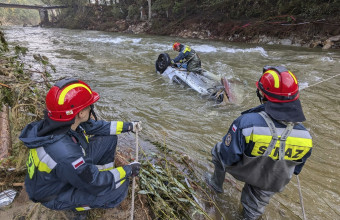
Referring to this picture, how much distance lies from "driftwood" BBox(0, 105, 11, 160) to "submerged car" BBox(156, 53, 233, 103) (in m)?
4.48

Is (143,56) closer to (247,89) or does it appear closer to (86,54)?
(86,54)

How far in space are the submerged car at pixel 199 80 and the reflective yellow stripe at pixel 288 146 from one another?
3686mm

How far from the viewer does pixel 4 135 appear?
9.25ft

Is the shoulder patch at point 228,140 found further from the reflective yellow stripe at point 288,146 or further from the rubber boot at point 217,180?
the rubber boot at point 217,180

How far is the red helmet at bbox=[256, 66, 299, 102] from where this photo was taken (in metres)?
1.74

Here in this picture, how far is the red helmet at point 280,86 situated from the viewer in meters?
1.74

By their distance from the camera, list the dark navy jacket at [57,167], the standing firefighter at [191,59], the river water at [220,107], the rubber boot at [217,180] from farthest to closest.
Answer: the standing firefighter at [191,59] < the river water at [220,107] < the rubber boot at [217,180] < the dark navy jacket at [57,167]

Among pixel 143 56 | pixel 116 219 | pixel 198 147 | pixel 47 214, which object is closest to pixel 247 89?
pixel 198 147

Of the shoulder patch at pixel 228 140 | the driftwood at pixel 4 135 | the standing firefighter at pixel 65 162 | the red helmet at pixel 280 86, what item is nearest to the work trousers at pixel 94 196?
the standing firefighter at pixel 65 162

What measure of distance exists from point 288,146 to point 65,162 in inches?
70.9

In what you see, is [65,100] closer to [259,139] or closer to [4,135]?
[259,139]

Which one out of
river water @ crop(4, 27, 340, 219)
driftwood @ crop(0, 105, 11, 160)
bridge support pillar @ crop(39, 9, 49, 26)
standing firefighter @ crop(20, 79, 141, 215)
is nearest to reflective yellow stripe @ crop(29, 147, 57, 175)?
standing firefighter @ crop(20, 79, 141, 215)

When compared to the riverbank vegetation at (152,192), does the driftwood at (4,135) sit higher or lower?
higher

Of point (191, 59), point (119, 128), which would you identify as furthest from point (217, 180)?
point (191, 59)
